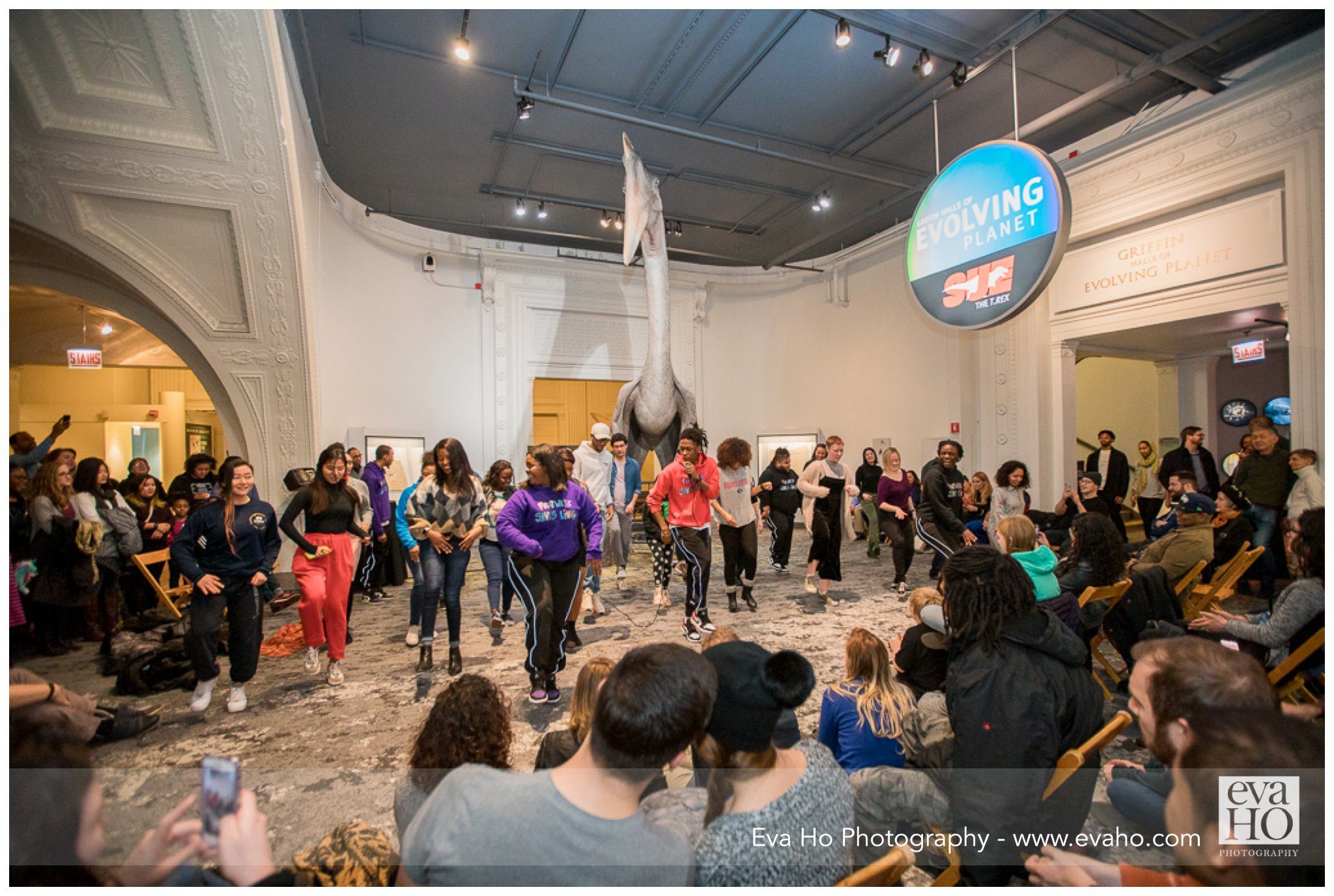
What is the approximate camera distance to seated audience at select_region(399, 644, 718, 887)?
949 millimetres

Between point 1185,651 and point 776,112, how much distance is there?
21.1 ft

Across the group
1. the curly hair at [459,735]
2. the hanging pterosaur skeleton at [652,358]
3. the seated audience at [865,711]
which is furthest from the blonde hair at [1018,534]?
the hanging pterosaur skeleton at [652,358]

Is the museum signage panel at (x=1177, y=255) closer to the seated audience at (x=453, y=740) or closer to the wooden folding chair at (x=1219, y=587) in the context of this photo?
the wooden folding chair at (x=1219, y=587)

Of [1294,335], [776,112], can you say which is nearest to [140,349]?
[776,112]

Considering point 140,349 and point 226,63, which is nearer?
point 226,63

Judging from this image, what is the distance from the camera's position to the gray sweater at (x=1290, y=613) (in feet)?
7.00

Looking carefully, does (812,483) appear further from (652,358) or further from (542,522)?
(542,522)

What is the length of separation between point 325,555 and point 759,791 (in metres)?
3.09

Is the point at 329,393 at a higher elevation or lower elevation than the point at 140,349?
lower

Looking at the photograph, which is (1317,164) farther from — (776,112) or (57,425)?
(57,425)

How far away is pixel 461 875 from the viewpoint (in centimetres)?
97

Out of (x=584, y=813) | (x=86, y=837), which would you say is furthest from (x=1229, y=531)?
(x=86, y=837)

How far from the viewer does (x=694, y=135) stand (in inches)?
241

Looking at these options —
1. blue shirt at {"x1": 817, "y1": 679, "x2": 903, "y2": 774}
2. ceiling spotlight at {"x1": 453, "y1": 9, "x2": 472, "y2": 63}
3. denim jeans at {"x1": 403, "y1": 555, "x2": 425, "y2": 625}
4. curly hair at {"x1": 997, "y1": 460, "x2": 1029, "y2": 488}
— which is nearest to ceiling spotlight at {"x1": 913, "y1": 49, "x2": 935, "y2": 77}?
curly hair at {"x1": 997, "y1": 460, "x2": 1029, "y2": 488}
